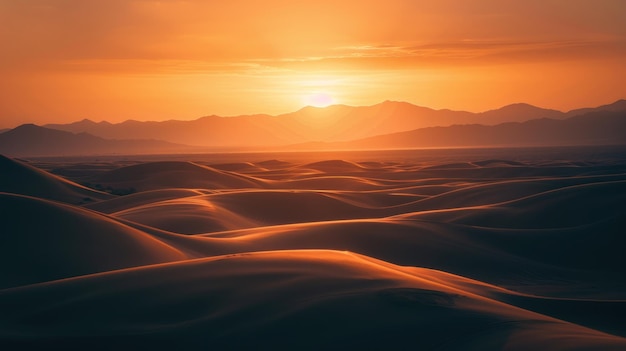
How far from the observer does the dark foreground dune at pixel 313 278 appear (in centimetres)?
577

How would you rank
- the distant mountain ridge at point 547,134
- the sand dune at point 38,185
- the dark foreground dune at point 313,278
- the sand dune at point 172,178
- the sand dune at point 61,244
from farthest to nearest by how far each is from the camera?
1. the distant mountain ridge at point 547,134
2. the sand dune at point 172,178
3. the sand dune at point 38,185
4. the sand dune at point 61,244
5. the dark foreground dune at point 313,278

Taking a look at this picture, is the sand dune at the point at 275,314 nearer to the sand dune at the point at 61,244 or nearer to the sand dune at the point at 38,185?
the sand dune at the point at 61,244

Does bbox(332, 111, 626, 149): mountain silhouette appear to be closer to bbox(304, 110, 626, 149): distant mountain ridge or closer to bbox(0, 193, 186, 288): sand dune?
bbox(304, 110, 626, 149): distant mountain ridge

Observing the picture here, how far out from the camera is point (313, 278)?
288 inches

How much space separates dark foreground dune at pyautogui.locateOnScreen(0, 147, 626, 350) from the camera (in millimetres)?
5770

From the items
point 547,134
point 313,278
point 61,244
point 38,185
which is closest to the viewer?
point 313,278

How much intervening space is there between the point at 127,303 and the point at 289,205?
19183 mm

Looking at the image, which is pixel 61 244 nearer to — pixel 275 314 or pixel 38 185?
pixel 275 314

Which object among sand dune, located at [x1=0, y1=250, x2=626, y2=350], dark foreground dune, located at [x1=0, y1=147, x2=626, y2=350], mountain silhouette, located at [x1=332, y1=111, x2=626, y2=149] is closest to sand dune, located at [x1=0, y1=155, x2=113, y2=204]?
dark foreground dune, located at [x1=0, y1=147, x2=626, y2=350]

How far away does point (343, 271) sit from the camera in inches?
305

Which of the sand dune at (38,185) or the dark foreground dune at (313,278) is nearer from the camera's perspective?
the dark foreground dune at (313,278)

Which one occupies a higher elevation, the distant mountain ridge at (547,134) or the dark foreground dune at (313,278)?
the distant mountain ridge at (547,134)

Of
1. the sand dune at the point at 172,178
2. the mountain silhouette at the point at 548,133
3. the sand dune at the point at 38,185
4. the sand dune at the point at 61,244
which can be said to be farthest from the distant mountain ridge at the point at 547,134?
the sand dune at the point at 61,244

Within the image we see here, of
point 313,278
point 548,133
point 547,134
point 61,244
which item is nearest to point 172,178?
A: point 61,244
